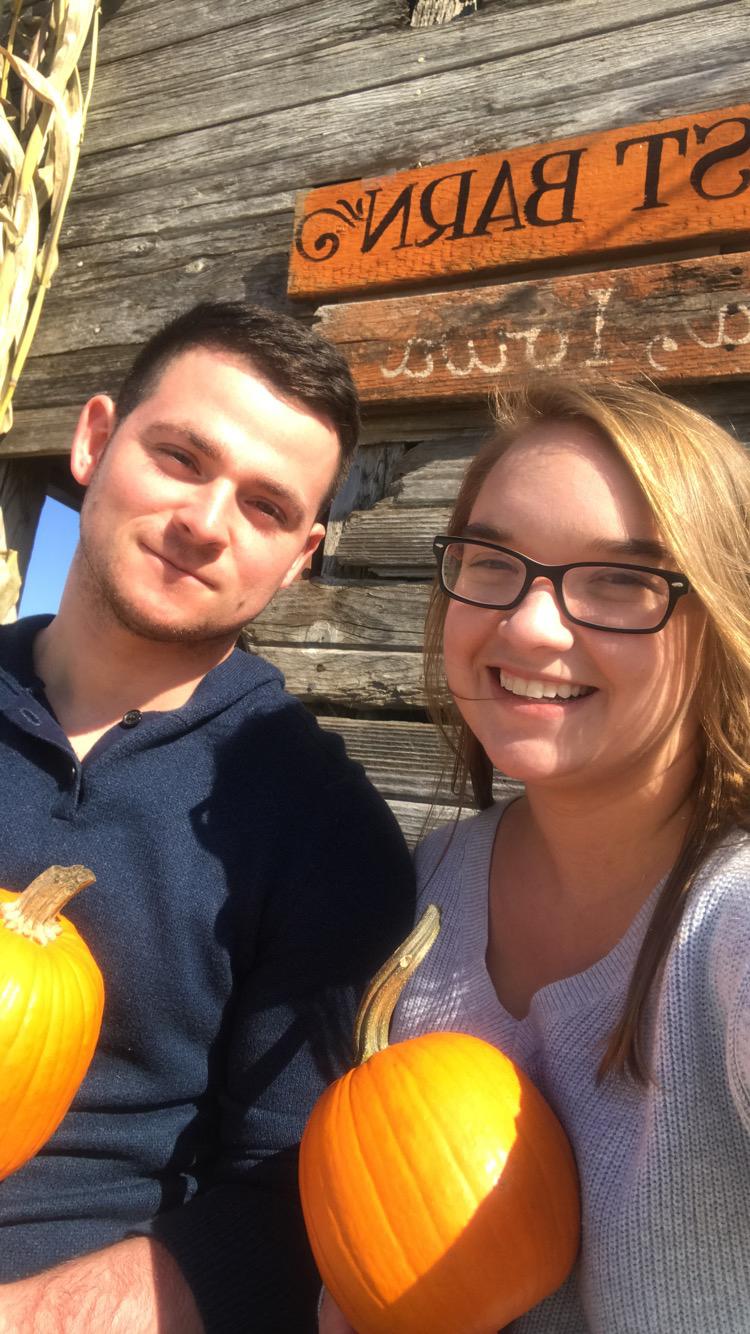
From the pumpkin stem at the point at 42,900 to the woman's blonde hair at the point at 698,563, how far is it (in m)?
0.73

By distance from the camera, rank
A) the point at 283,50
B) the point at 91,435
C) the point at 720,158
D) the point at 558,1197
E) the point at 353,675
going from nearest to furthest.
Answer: the point at 558,1197 → the point at 91,435 → the point at 720,158 → the point at 353,675 → the point at 283,50

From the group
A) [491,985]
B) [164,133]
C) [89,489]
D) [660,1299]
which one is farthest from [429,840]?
[164,133]

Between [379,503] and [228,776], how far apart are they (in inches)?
42.7

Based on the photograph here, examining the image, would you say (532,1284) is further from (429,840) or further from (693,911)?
(429,840)

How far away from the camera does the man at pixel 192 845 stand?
1272mm

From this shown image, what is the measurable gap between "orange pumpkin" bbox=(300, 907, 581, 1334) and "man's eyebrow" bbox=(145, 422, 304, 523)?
996 mm

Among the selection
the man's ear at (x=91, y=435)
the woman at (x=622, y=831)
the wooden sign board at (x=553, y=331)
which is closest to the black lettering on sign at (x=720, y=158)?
the wooden sign board at (x=553, y=331)

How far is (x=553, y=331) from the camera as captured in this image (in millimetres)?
2123

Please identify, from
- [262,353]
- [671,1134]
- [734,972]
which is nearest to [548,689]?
[734,972]

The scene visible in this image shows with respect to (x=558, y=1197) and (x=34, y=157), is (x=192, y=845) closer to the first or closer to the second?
(x=558, y=1197)

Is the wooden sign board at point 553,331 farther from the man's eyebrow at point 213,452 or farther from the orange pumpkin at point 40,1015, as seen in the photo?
the orange pumpkin at point 40,1015

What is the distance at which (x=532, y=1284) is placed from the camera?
102 centimetres

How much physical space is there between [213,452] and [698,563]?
89cm

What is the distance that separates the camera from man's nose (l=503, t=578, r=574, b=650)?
3.70 feet
